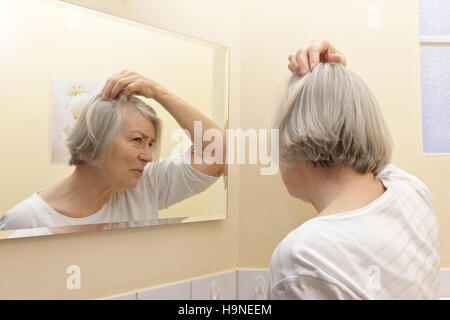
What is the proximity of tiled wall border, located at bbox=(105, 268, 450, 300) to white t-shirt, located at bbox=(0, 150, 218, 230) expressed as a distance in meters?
0.20

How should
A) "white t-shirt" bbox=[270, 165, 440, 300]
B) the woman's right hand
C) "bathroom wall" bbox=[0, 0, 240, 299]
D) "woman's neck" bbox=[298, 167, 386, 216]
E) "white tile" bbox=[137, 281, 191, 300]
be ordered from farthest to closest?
"white tile" bbox=[137, 281, 191, 300] < "bathroom wall" bbox=[0, 0, 240, 299] < the woman's right hand < "woman's neck" bbox=[298, 167, 386, 216] < "white t-shirt" bbox=[270, 165, 440, 300]

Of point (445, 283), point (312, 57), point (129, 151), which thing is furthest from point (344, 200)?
point (445, 283)

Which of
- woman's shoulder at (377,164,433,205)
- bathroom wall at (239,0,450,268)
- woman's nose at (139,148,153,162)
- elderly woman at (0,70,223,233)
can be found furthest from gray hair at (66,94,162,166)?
woman's shoulder at (377,164,433,205)

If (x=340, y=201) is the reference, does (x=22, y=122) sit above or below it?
above

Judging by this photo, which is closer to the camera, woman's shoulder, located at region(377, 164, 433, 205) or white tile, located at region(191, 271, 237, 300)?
woman's shoulder, located at region(377, 164, 433, 205)

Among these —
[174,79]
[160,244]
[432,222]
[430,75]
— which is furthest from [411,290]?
[430,75]

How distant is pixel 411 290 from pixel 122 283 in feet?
2.45

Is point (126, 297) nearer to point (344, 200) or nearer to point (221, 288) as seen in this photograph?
point (221, 288)

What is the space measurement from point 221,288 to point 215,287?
29mm

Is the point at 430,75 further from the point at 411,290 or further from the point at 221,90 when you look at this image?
the point at 411,290

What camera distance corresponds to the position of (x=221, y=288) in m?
1.43

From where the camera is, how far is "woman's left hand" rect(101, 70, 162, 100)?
112 cm

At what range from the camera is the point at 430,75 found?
4.84ft

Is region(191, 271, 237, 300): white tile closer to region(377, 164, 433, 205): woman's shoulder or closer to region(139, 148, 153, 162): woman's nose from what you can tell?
region(139, 148, 153, 162): woman's nose
